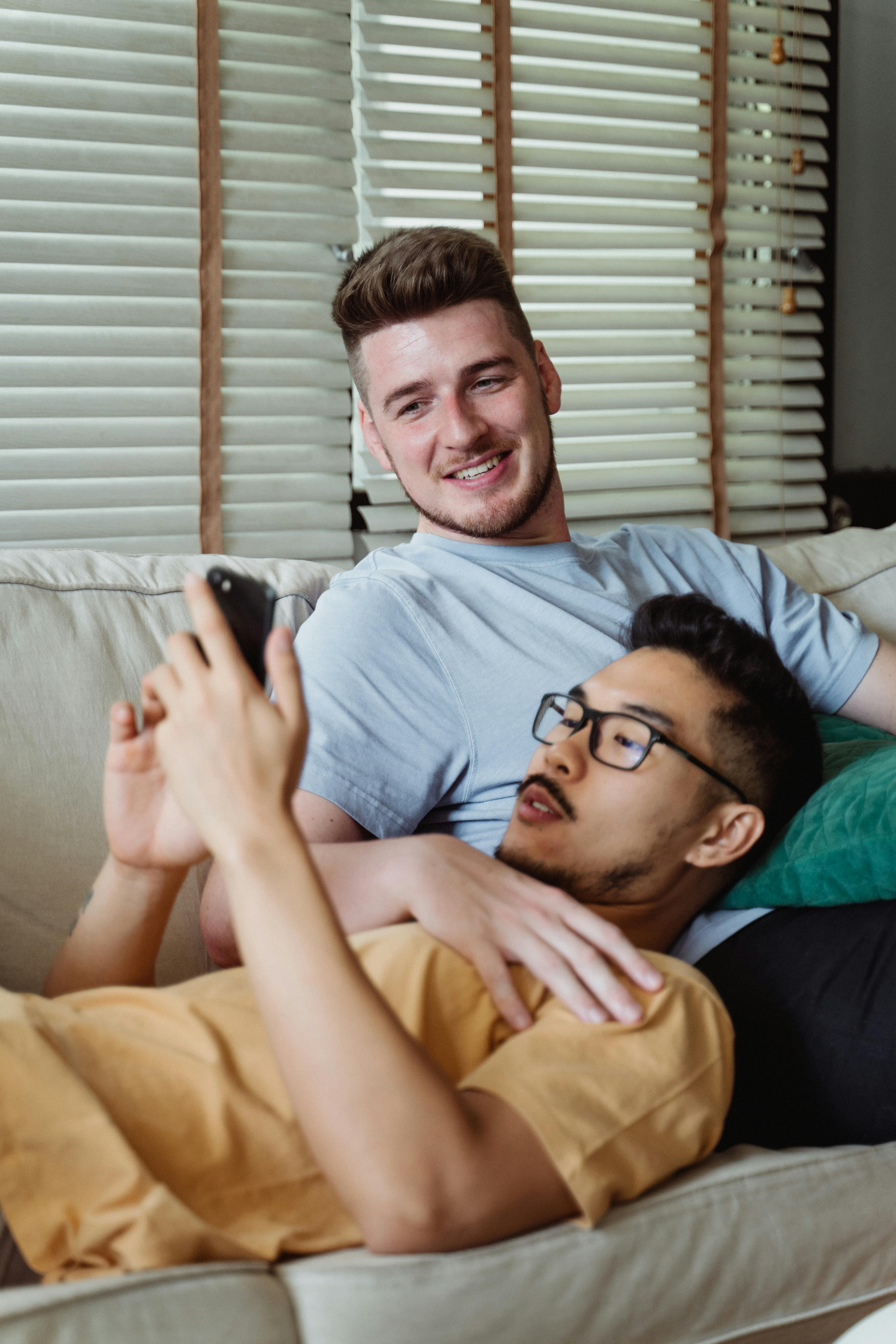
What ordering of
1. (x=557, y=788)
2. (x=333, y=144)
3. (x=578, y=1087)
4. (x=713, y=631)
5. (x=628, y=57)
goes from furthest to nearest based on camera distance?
(x=628, y=57) < (x=333, y=144) < (x=713, y=631) < (x=557, y=788) < (x=578, y=1087)

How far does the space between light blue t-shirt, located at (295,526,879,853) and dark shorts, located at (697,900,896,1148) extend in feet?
1.02

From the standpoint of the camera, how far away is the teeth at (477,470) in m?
1.49

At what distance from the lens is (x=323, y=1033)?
67 centimetres

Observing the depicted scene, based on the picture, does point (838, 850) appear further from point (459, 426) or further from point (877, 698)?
point (459, 426)

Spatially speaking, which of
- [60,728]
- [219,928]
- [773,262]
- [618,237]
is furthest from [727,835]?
[773,262]

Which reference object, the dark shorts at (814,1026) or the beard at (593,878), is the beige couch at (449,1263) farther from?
the beard at (593,878)

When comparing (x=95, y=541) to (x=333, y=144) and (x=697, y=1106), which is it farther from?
(x=697, y=1106)

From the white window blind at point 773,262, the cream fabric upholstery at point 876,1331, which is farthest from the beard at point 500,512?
the white window blind at point 773,262

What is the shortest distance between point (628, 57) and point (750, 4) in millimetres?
359

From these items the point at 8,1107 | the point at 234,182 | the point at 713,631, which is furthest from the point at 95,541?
the point at 8,1107

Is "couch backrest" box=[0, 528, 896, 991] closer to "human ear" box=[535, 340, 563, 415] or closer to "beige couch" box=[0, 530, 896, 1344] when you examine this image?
"beige couch" box=[0, 530, 896, 1344]

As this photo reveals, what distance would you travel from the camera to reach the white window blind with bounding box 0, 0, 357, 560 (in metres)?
1.92

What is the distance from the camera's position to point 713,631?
3.97ft

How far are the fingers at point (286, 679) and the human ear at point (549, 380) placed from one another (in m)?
1.01
